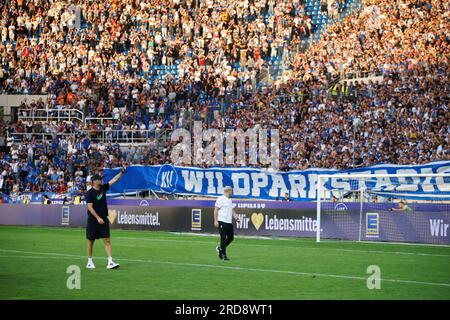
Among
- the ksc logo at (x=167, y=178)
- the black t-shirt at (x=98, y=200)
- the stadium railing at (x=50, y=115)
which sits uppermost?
the stadium railing at (x=50, y=115)

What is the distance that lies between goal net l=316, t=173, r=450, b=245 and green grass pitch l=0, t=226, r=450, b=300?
4.05 ft

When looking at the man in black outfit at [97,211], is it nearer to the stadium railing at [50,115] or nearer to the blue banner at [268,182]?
the blue banner at [268,182]

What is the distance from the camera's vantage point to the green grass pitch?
14914mm

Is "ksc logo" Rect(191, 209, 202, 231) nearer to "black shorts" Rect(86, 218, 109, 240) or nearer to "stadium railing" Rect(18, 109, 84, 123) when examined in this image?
"stadium railing" Rect(18, 109, 84, 123)

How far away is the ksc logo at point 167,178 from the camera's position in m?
38.9

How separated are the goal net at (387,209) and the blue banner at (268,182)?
0.04 m

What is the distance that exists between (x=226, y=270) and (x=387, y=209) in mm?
12192

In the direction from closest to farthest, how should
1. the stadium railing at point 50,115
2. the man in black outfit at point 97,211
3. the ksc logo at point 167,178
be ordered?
the man in black outfit at point 97,211 < the ksc logo at point 167,178 < the stadium railing at point 50,115

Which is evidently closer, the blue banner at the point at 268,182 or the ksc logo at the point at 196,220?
the blue banner at the point at 268,182

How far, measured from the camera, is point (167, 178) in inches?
1539

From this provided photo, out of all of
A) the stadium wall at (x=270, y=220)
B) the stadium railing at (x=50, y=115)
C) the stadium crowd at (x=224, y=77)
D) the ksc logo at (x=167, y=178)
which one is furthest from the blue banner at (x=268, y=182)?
the stadium railing at (x=50, y=115)

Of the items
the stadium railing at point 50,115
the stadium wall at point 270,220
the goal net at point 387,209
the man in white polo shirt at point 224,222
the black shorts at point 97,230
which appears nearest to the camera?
the black shorts at point 97,230

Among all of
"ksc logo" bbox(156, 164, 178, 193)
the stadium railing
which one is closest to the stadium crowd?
the stadium railing
